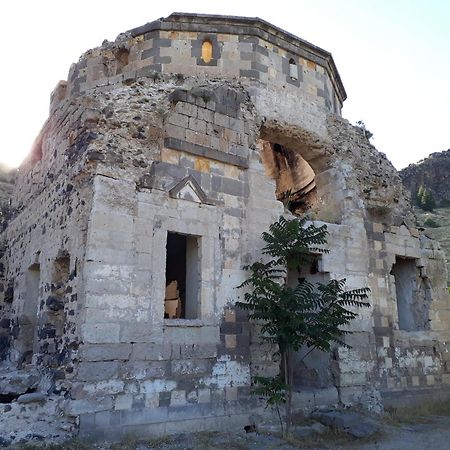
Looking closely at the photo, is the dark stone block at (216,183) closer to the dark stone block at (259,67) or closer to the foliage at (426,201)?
the dark stone block at (259,67)

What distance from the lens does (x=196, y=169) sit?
7758 millimetres

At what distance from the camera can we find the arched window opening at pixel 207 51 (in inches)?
372

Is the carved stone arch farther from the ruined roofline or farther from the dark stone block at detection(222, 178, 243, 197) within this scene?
the ruined roofline

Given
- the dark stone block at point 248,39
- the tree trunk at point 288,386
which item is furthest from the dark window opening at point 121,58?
the tree trunk at point 288,386

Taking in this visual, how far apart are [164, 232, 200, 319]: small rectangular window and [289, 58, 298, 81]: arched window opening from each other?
413 centimetres

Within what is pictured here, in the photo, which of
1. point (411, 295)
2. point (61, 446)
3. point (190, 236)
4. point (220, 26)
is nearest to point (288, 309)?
point (190, 236)

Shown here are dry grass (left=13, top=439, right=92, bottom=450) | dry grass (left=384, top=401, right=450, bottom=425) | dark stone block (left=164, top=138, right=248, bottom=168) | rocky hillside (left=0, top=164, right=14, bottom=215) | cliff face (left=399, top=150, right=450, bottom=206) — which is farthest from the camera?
cliff face (left=399, top=150, right=450, bottom=206)

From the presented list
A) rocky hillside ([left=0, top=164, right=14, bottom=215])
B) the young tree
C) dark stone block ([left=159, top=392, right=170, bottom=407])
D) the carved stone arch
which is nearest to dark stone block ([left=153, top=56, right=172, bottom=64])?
the carved stone arch

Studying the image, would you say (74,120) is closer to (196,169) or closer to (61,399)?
(196,169)

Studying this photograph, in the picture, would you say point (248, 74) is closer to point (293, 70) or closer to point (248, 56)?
point (248, 56)

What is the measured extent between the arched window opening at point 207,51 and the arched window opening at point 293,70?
5.79ft

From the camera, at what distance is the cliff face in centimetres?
4222

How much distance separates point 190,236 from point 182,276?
4.57 metres

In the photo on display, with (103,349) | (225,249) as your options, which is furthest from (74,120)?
(103,349)
